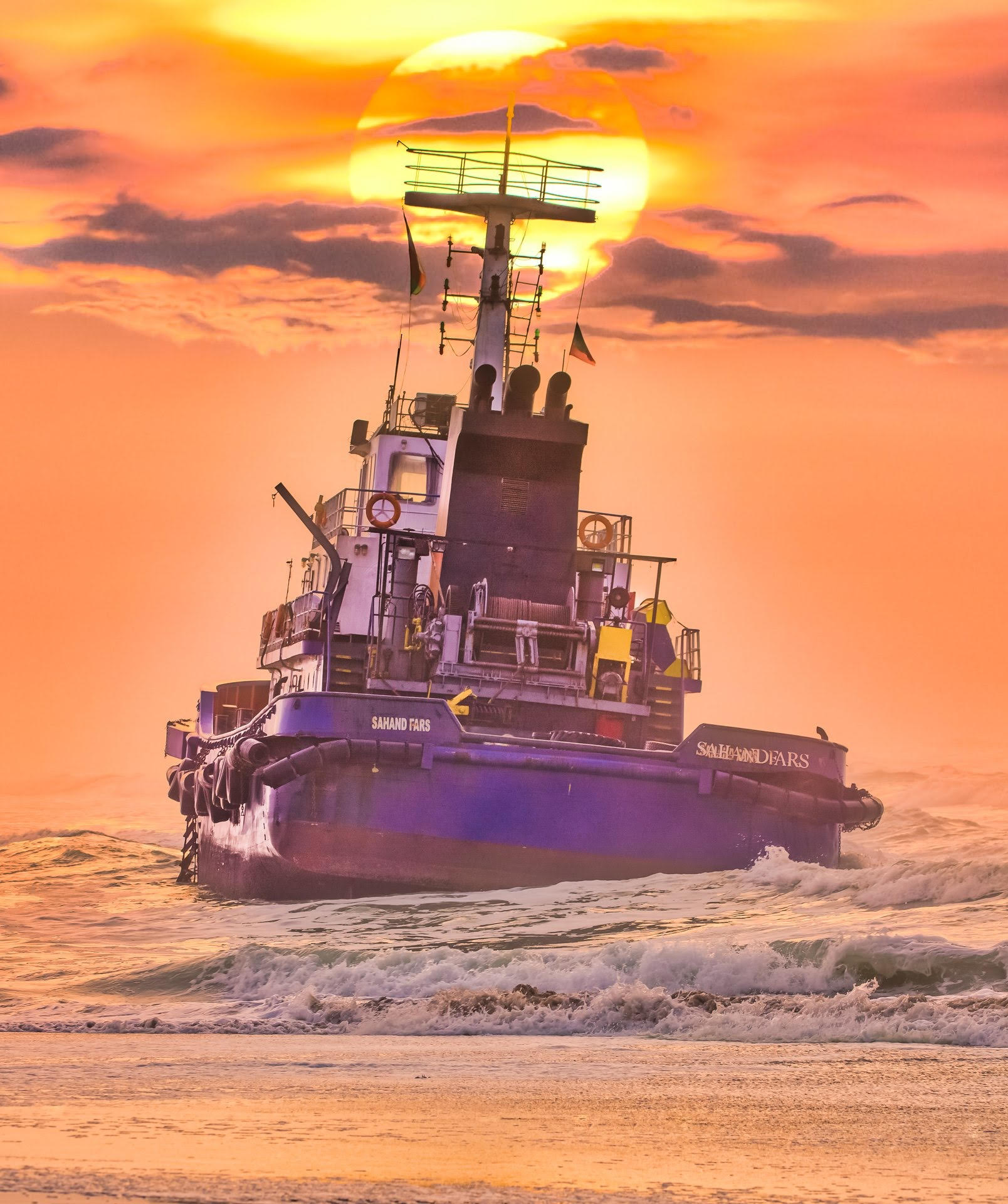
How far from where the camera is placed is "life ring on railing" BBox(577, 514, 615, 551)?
23.6 metres

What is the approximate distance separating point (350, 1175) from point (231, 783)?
17.2 m

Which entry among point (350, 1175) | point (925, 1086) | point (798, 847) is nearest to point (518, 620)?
point (798, 847)

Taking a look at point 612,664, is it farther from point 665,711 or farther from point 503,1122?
point 503,1122

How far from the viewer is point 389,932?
17625 mm

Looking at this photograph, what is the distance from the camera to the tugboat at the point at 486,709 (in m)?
20.0

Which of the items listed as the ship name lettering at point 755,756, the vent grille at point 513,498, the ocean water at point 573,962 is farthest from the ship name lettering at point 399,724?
the vent grille at point 513,498

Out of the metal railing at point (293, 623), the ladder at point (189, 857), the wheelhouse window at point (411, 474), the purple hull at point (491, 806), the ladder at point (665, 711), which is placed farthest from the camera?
the ladder at point (189, 857)

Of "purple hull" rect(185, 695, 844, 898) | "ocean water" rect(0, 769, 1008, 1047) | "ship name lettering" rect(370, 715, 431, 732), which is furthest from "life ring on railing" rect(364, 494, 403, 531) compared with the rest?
"ocean water" rect(0, 769, 1008, 1047)

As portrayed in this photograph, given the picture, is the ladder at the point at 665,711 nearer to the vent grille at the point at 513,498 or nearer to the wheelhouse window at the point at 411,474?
the vent grille at the point at 513,498

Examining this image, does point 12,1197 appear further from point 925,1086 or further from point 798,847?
point 798,847

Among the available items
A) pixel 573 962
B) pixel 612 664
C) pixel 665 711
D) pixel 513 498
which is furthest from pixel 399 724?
pixel 573 962

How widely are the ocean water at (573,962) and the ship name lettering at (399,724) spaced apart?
6.60 feet

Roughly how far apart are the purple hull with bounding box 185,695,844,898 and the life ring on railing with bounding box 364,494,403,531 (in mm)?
3703

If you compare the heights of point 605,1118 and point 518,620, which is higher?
point 518,620
